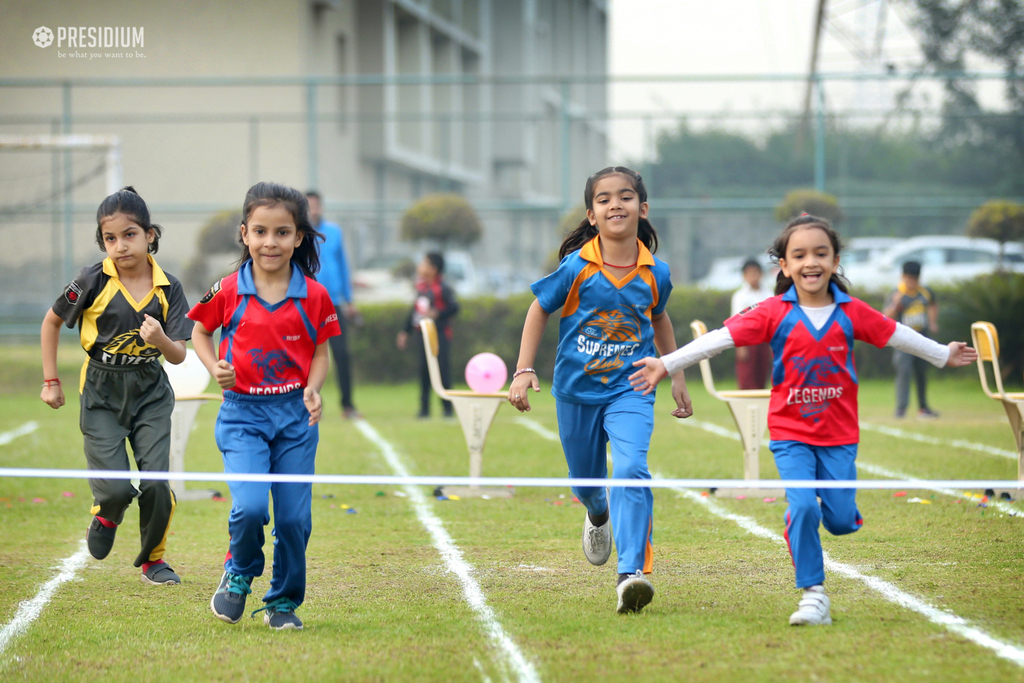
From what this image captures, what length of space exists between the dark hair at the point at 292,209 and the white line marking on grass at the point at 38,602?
177 cm

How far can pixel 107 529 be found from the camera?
5535 mm

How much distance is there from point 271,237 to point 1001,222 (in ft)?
53.1

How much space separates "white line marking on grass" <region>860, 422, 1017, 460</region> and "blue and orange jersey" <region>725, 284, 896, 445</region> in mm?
5590

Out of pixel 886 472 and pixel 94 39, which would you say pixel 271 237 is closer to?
pixel 886 472

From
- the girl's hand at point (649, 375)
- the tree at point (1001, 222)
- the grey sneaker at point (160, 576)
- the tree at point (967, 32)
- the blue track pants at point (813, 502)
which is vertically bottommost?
the grey sneaker at point (160, 576)

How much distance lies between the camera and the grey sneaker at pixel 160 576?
5430mm

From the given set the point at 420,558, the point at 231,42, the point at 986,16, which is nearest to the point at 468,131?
the point at 231,42

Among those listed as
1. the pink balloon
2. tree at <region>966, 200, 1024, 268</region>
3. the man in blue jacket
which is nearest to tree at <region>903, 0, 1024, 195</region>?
tree at <region>966, 200, 1024, 268</region>

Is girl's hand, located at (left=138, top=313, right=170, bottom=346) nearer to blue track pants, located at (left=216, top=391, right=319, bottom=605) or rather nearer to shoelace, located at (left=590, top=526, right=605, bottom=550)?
blue track pants, located at (left=216, top=391, right=319, bottom=605)

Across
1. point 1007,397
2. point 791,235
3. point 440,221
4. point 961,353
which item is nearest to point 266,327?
point 791,235

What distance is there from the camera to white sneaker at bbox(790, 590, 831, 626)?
433 centimetres

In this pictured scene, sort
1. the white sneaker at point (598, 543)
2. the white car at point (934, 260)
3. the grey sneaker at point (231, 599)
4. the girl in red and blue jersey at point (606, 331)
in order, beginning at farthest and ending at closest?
the white car at point (934, 260) < the white sneaker at point (598, 543) < the girl in red and blue jersey at point (606, 331) < the grey sneaker at point (231, 599)

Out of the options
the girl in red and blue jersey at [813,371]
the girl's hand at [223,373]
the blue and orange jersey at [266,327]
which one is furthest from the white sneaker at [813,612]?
the girl's hand at [223,373]

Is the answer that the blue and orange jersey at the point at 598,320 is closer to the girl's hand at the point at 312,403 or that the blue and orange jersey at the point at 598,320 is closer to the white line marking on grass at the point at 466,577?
the white line marking on grass at the point at 466,577
